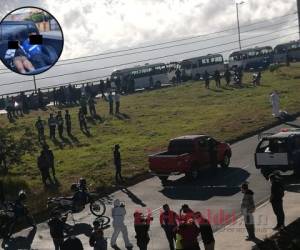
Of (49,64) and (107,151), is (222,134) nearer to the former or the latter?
(107,151)

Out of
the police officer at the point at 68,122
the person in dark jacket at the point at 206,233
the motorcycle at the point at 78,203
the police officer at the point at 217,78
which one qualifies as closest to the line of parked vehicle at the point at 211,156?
the motorcycle at the point at 78,203

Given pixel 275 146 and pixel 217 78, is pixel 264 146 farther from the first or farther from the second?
pixel 217 78

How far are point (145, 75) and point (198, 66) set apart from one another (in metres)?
8.41

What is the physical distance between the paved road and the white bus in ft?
158

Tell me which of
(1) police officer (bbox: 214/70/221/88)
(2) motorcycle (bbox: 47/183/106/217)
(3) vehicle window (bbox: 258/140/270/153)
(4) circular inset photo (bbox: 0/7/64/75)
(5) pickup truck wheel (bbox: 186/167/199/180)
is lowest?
(5) pickup truck wheel (bbox: 186/167/199/180)

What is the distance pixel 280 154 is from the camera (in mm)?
25562

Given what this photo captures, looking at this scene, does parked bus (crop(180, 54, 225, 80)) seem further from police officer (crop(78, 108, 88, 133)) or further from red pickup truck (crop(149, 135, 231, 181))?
red pickup truck (crop(149, 135, 231, 181))

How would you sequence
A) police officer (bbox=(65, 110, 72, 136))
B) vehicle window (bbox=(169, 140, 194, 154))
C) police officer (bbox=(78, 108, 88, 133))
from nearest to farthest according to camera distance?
vehicle window (bbox=(169, 140, 194, 154)) < police officer (bbox=(65, 110, 72, 136)) < police officer (bbox=(78, 108, 88, 133))

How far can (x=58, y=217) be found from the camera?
1789cm

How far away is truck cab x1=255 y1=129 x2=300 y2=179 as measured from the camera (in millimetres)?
25438

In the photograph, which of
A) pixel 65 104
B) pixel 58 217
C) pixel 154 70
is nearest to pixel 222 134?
pixel 58 217

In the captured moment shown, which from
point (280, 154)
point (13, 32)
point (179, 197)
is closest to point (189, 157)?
point (179, 197)

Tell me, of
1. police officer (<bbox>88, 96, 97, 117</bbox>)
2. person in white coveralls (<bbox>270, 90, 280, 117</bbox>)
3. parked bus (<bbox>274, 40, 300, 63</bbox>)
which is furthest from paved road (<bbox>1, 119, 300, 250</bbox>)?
parked bus (<bbox>274, 40, 300, 63</bbox>)

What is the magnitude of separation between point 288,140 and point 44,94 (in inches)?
1544
